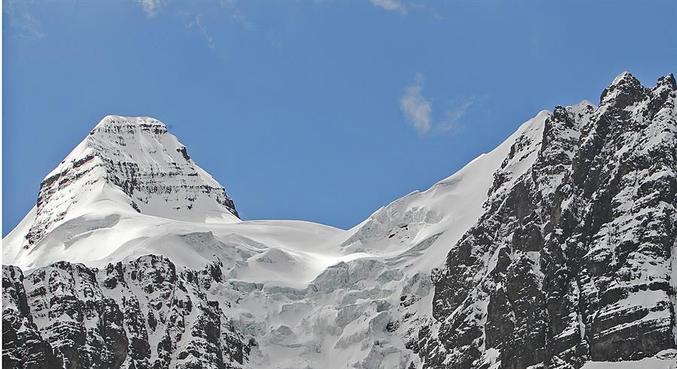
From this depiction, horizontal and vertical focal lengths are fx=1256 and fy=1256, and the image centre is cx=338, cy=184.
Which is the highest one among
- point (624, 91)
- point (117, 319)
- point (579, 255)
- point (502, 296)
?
point (624, 91)

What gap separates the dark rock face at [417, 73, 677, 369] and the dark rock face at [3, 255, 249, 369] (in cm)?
3151

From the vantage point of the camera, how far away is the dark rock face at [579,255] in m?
139

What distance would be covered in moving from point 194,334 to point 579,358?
59.0 m

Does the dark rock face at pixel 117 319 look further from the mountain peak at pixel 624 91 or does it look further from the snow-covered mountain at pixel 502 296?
the mountain peak at pixel 624 91

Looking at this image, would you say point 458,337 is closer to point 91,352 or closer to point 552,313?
point 552,313

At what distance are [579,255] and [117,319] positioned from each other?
206 ft

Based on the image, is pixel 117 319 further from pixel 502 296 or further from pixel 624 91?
pixel 624 91

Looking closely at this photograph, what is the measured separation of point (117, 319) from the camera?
561 feet

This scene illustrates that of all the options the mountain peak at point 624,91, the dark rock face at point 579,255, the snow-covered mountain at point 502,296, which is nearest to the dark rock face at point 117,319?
the snow-covered mountain at point 502,296

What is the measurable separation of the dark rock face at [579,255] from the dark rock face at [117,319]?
103 ft

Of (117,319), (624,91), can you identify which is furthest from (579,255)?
(117,319)

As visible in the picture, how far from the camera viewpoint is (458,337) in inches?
6585

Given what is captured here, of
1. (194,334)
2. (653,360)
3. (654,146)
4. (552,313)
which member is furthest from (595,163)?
(194,334)

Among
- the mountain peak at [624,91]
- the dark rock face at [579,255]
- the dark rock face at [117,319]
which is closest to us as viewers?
the dark rock face at [579,255]
